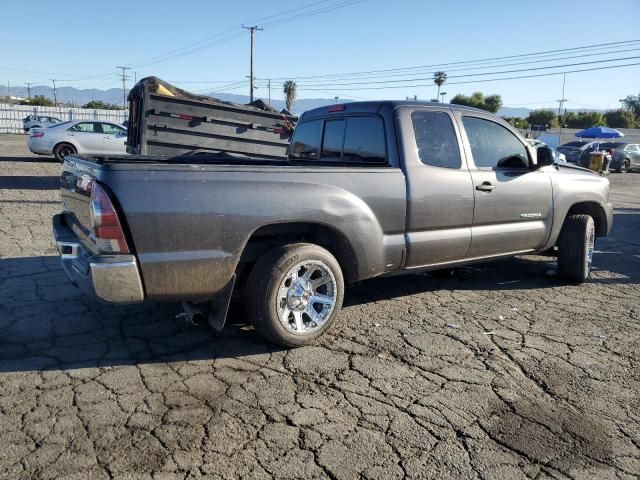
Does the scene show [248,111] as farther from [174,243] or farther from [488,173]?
[174,243]

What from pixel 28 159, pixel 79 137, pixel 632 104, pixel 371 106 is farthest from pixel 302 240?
pixel 632 104

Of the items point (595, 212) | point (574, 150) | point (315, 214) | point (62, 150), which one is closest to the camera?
point (315, 214)

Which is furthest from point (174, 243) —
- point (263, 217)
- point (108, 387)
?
point (108, 387)

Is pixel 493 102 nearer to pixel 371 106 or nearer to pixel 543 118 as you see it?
pixel 543 118

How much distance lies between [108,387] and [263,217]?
4.81ft

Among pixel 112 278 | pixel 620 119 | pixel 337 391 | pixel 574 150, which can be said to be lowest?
pixel 337 391

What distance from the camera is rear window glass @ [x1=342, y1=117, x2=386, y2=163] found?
4449 mm

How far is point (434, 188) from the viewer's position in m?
4.42

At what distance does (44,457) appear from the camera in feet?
8.45

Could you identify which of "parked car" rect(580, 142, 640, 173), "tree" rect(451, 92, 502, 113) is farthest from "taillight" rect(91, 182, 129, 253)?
"tree" rect(451, 92, 502, 113)

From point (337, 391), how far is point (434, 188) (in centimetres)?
198

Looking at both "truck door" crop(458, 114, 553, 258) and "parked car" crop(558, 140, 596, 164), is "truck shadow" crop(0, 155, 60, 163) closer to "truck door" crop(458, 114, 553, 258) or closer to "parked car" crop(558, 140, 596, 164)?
"truck door" crop(458, 114, 553, 258)

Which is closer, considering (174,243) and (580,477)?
(580,477)

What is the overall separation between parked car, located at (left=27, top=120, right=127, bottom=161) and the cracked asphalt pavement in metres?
11.5
